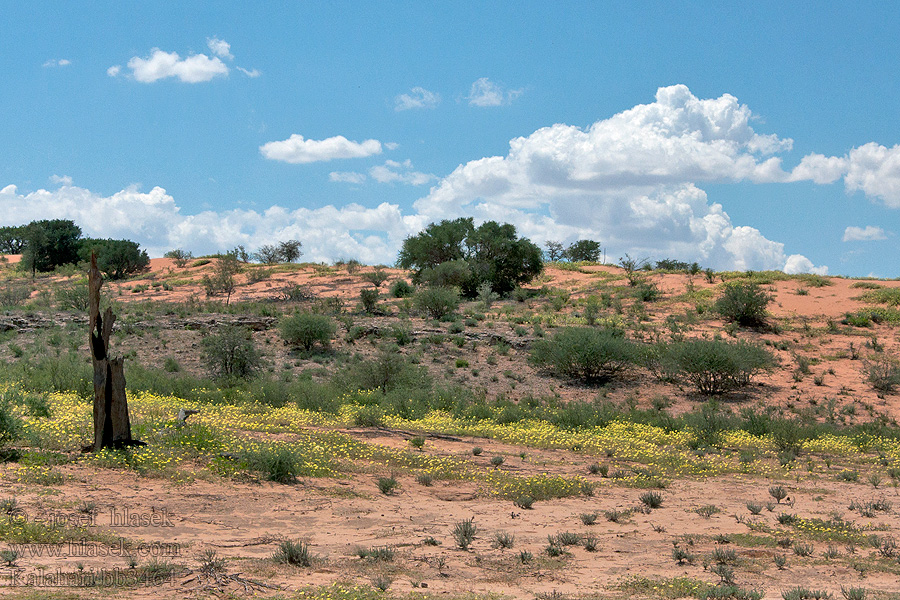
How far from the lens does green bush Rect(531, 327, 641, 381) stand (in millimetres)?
22422

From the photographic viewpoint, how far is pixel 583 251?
65125mm

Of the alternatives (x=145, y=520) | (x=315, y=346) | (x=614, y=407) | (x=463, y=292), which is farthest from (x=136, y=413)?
(x=463, y=292)

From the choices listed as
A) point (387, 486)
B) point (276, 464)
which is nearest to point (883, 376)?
point (387, 486)

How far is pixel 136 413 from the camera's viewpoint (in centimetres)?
1510

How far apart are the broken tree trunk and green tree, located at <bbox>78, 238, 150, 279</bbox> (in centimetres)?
4532

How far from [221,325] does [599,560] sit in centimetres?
2147

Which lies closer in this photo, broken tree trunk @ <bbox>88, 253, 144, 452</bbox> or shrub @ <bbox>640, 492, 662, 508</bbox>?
shrub @ <bbox>640, 492, 662, 508</bbox>

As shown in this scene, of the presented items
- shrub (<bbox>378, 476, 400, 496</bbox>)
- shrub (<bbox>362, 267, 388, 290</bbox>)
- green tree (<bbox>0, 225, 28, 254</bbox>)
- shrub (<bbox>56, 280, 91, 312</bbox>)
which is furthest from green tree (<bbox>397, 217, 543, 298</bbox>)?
green tree (<bbox>0, 225, 28, 254</bbox>)

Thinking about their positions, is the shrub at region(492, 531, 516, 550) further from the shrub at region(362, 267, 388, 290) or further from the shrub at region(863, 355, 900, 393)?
the shrub at region(362, 267, 388, 290)

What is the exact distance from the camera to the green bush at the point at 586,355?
22.4 m

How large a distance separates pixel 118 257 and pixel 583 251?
40.8 meters

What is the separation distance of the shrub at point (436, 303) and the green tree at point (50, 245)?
38575 millimetres

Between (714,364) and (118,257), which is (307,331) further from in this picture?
(118,257)

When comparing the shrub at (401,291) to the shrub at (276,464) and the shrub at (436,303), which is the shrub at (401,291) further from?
the shrub at (276,464)
